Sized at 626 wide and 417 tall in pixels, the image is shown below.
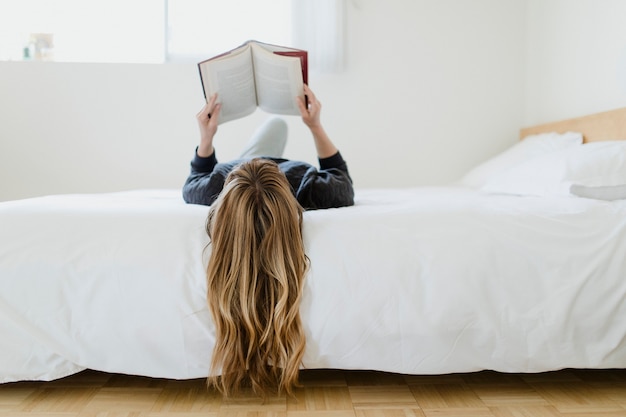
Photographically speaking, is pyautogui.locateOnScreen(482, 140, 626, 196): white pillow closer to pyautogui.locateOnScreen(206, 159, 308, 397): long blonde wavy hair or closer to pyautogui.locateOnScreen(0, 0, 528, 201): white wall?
pyautogui.locateOnScreen(206, 159, 308, 397): long blonde wavy hair

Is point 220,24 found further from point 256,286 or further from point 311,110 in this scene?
point 256,286

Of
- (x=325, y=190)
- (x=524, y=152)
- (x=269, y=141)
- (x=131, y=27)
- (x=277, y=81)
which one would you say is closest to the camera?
(x=325, y=190)

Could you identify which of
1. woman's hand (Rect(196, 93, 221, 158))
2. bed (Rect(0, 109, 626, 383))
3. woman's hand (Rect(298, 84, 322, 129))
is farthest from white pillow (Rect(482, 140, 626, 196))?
woman's hand (Rect(196, 93, 221, 158))

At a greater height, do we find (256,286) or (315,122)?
Result: (315,122)

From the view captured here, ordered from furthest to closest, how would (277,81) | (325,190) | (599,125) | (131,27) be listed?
(131,27) < (599,125) < (277,81) < (325,190)

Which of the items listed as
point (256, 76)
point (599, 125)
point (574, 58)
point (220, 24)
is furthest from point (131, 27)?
point (599, 125)

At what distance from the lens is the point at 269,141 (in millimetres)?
2430

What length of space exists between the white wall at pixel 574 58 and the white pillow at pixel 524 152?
186 mm

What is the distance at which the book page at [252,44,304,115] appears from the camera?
1.65 m

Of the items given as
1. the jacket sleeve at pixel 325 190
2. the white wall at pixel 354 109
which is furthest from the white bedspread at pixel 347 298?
the white wall at pixel 354 109

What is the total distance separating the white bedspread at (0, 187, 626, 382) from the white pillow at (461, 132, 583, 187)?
1135 millimetres

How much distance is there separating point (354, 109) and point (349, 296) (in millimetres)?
2112

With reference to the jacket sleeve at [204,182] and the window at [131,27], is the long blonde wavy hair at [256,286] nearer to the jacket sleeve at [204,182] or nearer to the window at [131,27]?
the jacket sleeve at [204,182]

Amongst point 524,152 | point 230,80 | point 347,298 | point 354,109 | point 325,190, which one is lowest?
point 347,298
